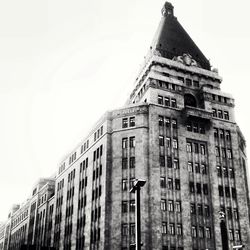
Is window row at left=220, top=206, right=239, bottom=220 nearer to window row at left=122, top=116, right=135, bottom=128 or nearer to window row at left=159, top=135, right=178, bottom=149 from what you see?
window row at left=159, top=135, right=178, bottom=149

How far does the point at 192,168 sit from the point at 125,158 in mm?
10524

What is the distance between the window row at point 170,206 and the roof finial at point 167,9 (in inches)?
1662

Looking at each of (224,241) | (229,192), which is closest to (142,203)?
(229,192)

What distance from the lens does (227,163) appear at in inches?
2507

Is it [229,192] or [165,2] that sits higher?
[165,2]

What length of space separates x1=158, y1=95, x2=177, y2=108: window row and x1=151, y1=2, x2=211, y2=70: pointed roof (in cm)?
1029

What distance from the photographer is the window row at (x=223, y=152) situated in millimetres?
63875

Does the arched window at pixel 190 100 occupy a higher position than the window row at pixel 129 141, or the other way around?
the arched window at pixel 190 100

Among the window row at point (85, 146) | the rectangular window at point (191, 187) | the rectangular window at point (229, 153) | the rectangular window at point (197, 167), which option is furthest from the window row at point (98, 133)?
the rectangular window at point (229, 153)

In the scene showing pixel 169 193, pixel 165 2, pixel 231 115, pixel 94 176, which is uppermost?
pixel 165 2

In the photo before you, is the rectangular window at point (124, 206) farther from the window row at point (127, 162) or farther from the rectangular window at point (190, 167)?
the rectangular window at point (190, 167)

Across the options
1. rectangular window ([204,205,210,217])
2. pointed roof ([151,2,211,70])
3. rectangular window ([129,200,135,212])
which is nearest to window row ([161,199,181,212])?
rectangular window ([129,200,135,212])

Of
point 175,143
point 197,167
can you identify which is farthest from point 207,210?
point 175,143

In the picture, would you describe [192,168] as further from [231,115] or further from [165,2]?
[165,2]
